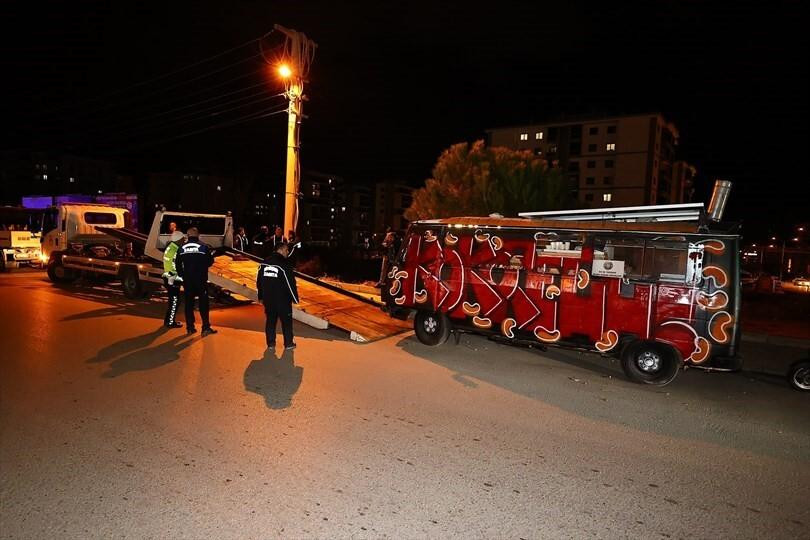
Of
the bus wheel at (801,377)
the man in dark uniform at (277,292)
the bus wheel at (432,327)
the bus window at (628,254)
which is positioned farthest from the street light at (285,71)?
the bus wheel at (801,377)

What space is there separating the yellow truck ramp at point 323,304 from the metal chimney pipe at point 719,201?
5.79 m

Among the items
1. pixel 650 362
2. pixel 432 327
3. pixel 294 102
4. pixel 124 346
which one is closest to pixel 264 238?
pixel 294 102

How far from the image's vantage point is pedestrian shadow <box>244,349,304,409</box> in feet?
19.1

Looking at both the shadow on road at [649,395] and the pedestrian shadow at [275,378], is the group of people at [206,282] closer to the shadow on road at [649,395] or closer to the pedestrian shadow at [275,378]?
the pedestrian shadow at [275,378]

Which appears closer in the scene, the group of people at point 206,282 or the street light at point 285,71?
the group of people at point 206,282

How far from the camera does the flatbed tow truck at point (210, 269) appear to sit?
10.2 meters

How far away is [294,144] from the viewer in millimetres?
15484

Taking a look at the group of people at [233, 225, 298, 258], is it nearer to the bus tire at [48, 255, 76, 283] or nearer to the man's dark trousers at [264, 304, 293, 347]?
the bus tire at [48, 255, 76, 283]

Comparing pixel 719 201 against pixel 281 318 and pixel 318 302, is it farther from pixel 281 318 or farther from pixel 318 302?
pixel 318 302

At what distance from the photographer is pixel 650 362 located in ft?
24.2

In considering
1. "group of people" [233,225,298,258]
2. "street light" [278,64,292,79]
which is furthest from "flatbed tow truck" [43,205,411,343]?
"street light" [278,64,292,79]

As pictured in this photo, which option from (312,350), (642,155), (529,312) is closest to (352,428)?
(312,350)

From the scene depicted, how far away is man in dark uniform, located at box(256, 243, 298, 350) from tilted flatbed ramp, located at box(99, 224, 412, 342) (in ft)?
4.70

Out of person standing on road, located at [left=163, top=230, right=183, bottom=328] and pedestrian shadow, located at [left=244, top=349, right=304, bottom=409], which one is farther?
person standing on road, located at [left=163, top=230, right=183, bottom=328]
